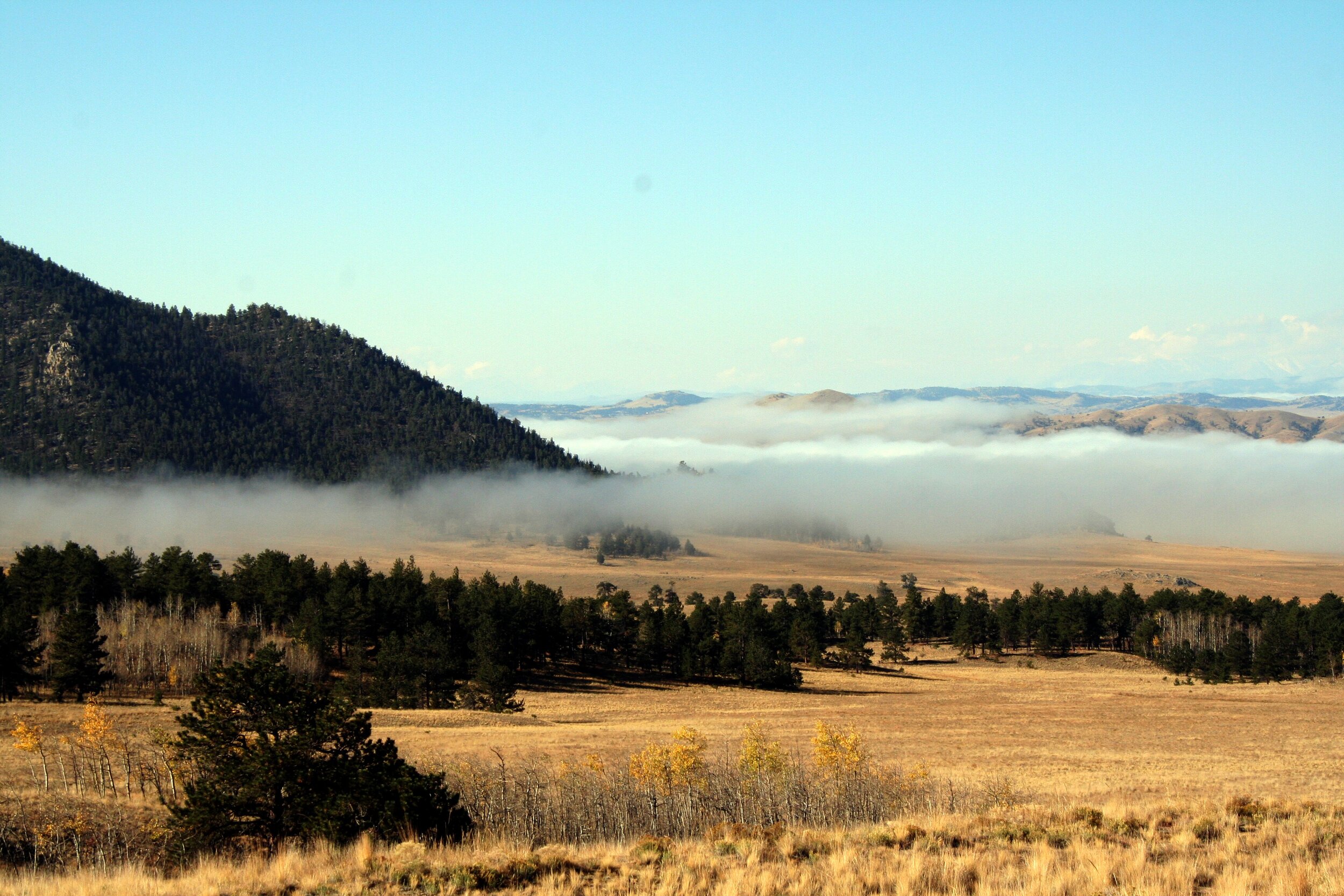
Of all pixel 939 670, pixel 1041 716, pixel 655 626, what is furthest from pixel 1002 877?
pixel 939 670

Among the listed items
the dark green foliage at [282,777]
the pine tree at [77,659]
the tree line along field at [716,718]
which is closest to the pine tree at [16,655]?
the tree line along field at [716,718]

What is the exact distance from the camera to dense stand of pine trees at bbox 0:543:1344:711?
6819 centimetres

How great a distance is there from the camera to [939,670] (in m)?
109

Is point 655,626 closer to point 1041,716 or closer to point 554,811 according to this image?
point 1041,716

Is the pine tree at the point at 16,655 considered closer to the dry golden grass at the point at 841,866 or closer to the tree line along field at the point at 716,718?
the tree line along field at the point at 716,718

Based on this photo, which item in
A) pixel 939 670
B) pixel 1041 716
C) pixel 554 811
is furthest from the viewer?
pixel 939 670

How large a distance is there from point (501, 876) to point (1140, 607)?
130m

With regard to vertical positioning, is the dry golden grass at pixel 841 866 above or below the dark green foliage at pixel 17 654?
above

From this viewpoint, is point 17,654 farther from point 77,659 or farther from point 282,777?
point 282,777

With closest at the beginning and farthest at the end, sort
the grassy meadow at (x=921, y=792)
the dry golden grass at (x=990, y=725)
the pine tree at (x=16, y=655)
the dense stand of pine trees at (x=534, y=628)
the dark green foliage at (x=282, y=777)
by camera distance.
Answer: the grassy meadow at (x=921, y=792), the dark green foliage at (x=282, y=777), the dry golden grass at (x=990, y=725), the pine tree at (x=16, y=655), the dense stand of pine trees at (x=534, y=628)

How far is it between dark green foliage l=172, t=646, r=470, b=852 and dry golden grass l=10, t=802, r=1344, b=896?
5.73ft

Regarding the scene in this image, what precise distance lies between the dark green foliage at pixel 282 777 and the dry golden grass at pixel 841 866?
175 centimetres

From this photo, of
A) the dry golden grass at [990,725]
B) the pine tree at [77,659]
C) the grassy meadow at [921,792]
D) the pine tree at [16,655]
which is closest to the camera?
the grassy meadow at [921,792]

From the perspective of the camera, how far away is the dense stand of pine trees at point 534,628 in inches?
2685
